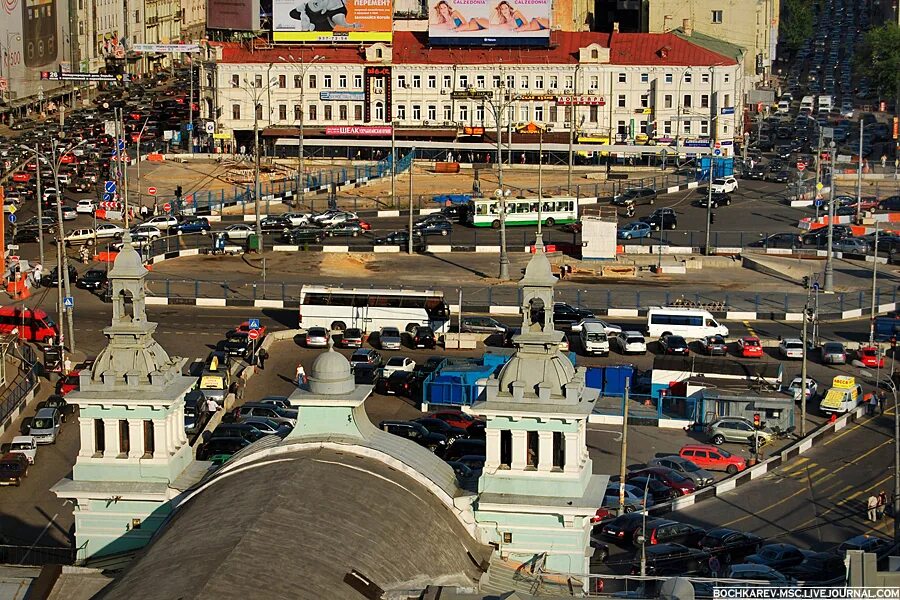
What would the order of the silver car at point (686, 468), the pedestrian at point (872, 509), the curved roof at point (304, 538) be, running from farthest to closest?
the silver car at point (686, 468) < the pedestrian at point (872, 509) < the curved roof at point (304, 538)

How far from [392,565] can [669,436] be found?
1445 inches

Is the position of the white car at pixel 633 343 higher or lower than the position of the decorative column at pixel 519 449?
lower

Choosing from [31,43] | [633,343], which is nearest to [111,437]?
[633,343]

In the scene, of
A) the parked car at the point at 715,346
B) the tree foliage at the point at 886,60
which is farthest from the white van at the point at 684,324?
the tree foliage at the point at 886,60

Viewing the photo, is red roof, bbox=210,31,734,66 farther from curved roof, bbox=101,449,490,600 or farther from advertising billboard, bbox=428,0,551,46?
curved roof, bbox=101,449,490,600

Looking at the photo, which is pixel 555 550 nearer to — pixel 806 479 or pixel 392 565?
pixel 392 565

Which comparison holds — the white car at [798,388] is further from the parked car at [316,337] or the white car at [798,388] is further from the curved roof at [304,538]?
the curved roof at [304,538]

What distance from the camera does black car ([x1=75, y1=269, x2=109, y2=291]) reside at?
9425cm

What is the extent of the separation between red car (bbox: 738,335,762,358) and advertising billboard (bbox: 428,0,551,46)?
6554 cm

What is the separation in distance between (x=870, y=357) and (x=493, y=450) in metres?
43.3

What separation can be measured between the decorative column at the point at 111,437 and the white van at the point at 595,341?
40.4 meters

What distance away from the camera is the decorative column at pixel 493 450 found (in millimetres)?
42875

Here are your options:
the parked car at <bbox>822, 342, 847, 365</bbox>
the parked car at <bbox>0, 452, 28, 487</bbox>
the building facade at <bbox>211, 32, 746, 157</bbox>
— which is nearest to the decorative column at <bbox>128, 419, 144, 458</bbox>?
the parked car at <bbox>0, 452, 28, 487</bbox>

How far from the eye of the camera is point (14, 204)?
4764 inches
